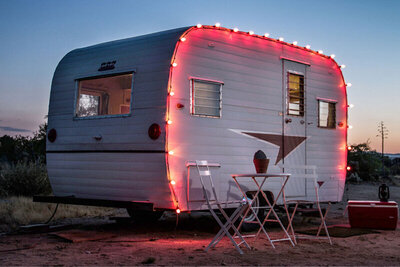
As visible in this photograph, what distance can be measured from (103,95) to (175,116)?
1.50 metres

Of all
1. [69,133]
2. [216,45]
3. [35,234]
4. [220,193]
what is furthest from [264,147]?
[35,234]

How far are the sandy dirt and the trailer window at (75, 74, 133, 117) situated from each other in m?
1.77

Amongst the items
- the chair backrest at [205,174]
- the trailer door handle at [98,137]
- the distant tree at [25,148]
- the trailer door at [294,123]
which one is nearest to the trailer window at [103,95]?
the trailer door handle at [98,137]

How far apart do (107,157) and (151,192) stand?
880mm

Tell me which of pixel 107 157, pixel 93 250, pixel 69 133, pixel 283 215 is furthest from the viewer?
pixel 283 215

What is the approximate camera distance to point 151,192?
6.41 m

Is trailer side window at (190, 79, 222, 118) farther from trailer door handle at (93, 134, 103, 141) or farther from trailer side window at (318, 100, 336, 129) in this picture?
trailer side window at (318, 100, 336, 129)

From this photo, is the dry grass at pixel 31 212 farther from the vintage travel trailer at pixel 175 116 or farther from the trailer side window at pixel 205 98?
the trailer side window at pixel 205 98

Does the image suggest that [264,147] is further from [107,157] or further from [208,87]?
[107,157]

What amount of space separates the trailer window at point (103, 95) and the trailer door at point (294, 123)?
104 inches

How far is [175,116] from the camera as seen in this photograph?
20.9ft

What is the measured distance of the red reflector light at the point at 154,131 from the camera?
629cm

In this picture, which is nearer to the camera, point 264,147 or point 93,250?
point 93,250

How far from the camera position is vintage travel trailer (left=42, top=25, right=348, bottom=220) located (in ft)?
21.0
